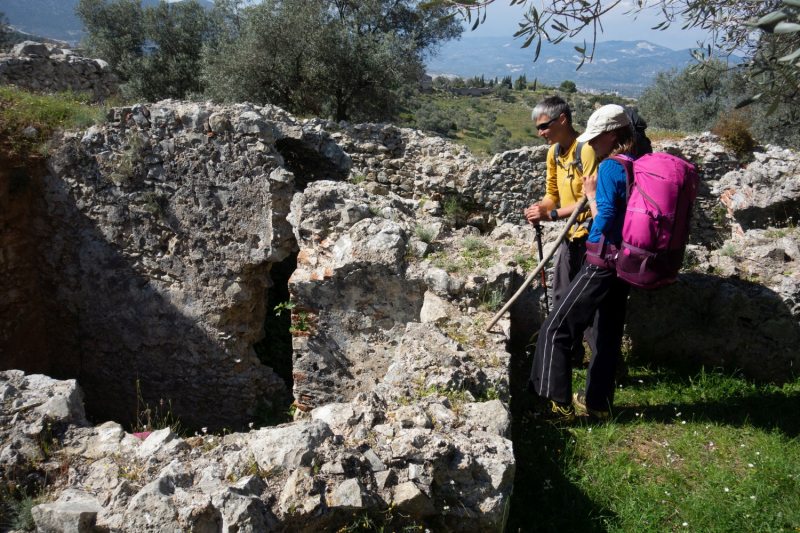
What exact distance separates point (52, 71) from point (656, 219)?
45.8ft

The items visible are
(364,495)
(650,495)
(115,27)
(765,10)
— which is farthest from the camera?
(115,27)

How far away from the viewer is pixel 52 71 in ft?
38.8

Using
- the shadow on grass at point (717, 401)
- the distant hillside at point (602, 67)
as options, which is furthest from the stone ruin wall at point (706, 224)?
the distant hillside at point (602, 67)

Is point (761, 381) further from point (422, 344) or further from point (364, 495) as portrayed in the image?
point (364, 495)

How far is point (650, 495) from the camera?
2.83 metres

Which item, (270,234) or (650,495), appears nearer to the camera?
(650,495)

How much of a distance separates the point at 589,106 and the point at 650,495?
4039 cm

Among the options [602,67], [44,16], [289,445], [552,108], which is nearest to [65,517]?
[289,445]

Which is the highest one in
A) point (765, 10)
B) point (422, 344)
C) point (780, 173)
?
point (765, 10)

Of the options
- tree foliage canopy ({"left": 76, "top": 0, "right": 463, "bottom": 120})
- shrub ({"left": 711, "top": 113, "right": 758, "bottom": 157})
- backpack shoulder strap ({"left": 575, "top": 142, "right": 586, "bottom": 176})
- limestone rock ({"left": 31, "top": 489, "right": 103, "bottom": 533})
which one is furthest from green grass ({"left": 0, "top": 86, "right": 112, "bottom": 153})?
shrub ({"left": 711, "top": 113, "right": 758, "bottom": 157})

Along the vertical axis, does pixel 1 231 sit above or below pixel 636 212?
below

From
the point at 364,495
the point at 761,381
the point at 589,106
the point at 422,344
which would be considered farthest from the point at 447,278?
the point at 589,106

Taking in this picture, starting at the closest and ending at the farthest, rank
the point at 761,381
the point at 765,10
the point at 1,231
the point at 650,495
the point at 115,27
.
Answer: the point at 650,495 < the point at 765,10 < the point at 761,381 < the point at 1,231 < the point at 115,27

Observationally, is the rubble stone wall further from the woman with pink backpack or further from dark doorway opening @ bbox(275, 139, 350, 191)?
the woman with pink backpack
